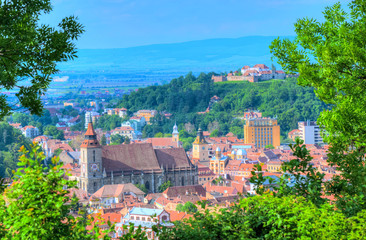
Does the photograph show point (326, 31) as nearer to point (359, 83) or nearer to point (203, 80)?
point (359, 83)

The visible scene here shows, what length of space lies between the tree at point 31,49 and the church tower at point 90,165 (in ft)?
114

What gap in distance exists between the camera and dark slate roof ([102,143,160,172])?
41.7m

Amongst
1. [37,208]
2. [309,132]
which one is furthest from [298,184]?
[309,132]

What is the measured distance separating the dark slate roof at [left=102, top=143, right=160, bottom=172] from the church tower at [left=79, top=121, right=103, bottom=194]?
0.64 metres

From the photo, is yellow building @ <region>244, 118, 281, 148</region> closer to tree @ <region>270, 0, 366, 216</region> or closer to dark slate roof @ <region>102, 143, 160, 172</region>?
dark slate roof @ <region>102, 143, 160, 172</region>

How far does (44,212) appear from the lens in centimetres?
460

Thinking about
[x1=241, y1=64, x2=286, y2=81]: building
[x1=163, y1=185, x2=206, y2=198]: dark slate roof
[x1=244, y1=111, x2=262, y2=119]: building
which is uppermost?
[x1=241, y1=64, x2=286, y2=81]: building

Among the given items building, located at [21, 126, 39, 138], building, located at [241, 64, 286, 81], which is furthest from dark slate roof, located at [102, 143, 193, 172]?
building, located at [241, 64, 286, 81]

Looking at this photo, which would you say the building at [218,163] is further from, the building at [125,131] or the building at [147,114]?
the building at [147,114]

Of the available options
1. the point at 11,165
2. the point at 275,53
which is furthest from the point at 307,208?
the point at 11,165

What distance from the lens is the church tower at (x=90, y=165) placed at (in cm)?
4066

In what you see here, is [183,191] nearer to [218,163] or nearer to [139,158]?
[139,158]

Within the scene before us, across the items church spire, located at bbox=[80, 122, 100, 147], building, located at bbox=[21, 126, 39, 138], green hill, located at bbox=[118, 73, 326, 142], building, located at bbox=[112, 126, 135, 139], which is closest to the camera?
church spire, located at bbox=[80, 122, 100, 147]

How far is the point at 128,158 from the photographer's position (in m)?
42.2
